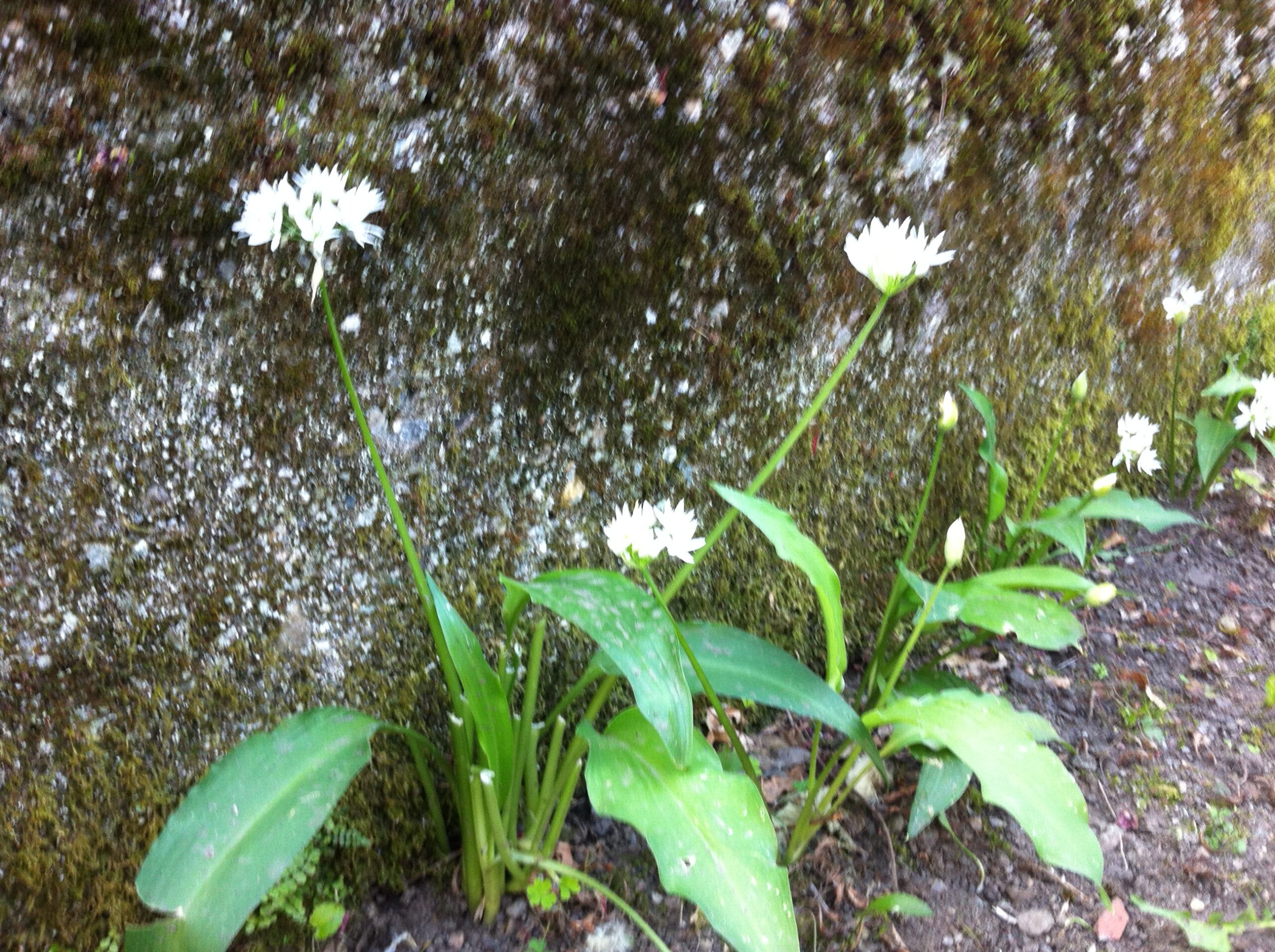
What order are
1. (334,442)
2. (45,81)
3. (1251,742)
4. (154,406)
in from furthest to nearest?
(1251,742)
(334,442)
(154,406)
(45,81)

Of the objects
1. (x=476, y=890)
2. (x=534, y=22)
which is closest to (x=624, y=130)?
(x=534, y=22)

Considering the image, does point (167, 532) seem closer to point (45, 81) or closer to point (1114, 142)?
point (45, 81)

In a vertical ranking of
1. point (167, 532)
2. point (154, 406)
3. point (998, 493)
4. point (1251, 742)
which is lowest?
point (167, 532)

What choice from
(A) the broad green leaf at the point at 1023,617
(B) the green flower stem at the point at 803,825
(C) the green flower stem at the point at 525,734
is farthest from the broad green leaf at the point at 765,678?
(A) the broad green leaf at the point at 1023,617

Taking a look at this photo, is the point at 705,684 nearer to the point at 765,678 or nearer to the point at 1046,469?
the point at 765,678

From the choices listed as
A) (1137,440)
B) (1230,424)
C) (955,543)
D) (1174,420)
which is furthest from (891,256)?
(1230,424)

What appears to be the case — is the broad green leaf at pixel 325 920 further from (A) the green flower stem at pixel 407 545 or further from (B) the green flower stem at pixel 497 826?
(A) the green flower stem at pixel 407 545

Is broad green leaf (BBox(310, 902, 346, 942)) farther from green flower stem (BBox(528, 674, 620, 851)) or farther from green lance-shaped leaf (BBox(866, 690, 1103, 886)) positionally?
green lance-shaped leaf (BBox(866, 690, 1103, 886))
